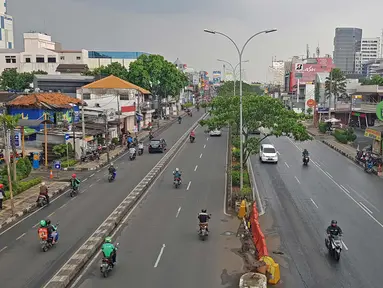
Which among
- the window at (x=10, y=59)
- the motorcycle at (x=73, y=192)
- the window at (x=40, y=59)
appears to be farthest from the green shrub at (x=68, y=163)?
the window at (x=10, y=59)

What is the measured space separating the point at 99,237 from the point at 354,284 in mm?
10076

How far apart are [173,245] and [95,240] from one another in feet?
10.6

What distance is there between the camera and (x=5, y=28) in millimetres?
151000

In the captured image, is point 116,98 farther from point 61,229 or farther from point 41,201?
point 61,229

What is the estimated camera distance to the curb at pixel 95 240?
14.4 meters

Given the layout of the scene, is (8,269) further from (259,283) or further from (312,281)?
(312,281)

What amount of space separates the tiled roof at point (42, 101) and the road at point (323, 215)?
847 inches

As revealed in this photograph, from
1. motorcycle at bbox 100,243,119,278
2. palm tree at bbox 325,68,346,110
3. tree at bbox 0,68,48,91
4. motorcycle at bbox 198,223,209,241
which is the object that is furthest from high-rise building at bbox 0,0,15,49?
motorcycle at bbox 100,243,119,278

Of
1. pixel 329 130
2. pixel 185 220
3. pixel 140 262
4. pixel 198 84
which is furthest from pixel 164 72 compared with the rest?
pixel 198 84

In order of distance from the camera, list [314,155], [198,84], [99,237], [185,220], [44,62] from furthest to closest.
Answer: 1. [198,84]
2. [44,62]
3. [314,155]
4. [185,220]
5. [99,237]

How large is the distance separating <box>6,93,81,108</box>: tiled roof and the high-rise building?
113 m

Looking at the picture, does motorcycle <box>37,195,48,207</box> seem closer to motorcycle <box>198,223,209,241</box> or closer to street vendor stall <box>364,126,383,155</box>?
motorcycle <box>198,223,209,241</box>

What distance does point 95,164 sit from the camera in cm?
3816

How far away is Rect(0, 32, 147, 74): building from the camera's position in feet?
370
